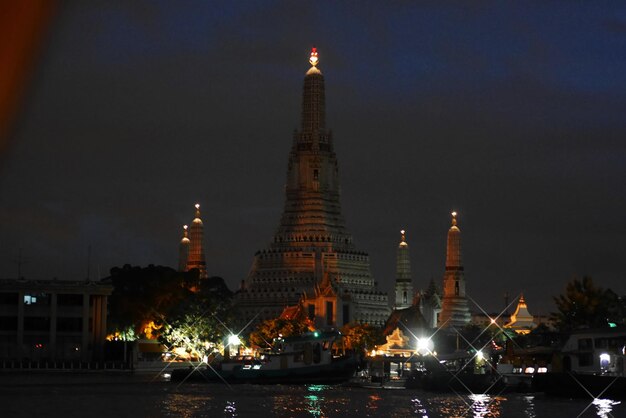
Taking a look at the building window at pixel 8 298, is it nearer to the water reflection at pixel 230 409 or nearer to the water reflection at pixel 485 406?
the water reflection at pixel 230 409

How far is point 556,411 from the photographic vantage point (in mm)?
81750

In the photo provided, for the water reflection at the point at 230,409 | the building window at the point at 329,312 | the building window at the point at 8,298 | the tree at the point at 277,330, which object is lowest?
the water reflection at the point at 230,409

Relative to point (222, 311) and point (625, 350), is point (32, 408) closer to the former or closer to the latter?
point (625, 350)

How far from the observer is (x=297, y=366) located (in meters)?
116

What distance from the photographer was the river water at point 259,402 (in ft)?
269

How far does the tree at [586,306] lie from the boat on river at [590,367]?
1498 inches

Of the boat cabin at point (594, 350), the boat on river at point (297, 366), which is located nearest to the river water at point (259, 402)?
the boat on river at point (297, 366)

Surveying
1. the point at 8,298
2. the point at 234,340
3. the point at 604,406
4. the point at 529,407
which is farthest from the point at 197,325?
the point at 604,406

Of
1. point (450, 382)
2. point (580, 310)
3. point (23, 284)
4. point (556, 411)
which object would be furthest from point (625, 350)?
point (23, 284)

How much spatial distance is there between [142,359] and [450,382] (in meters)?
59.7

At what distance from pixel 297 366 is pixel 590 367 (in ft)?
96.4

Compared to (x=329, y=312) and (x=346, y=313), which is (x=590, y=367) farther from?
(x=346, y=313)

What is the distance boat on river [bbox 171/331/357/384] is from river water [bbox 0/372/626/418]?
2145 millimetres

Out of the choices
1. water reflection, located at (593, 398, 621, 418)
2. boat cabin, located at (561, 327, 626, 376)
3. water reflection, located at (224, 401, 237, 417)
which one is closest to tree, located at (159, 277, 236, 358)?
water reflection, located at (224, 401, 237, 417)
